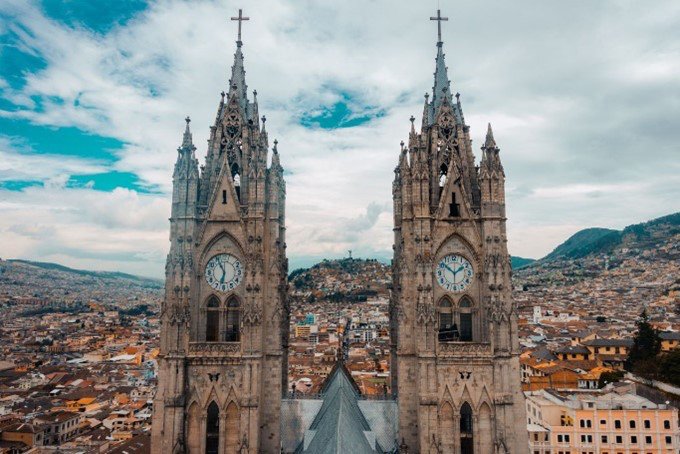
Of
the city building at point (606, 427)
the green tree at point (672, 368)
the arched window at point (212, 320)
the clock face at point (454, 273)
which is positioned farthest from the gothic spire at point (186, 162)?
the green tree at point (672, 368)

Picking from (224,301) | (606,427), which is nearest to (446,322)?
(224,301)

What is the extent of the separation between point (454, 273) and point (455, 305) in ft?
5.81

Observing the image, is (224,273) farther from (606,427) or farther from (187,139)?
(606,427)

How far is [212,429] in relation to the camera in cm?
3073

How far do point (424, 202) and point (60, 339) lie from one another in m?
195

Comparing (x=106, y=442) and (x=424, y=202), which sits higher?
(x=424, y=202)

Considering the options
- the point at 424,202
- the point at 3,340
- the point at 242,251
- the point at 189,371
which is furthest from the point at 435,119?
the point at 3,340

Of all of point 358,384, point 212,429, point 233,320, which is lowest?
point 358,384

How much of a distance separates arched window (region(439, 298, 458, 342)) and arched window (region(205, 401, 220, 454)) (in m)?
12.8

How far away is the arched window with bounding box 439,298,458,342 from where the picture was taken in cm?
3183

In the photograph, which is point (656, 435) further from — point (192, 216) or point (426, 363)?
point (192, 216)

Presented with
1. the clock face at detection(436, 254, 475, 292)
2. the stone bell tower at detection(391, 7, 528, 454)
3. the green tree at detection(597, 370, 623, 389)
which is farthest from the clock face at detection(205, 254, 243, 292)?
the green tree at detection(597, 370, 623, 389)

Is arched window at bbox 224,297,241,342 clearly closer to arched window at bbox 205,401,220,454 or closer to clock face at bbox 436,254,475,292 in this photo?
arched window at bbox 205,401,220,454

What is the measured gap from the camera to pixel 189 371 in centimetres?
3069
